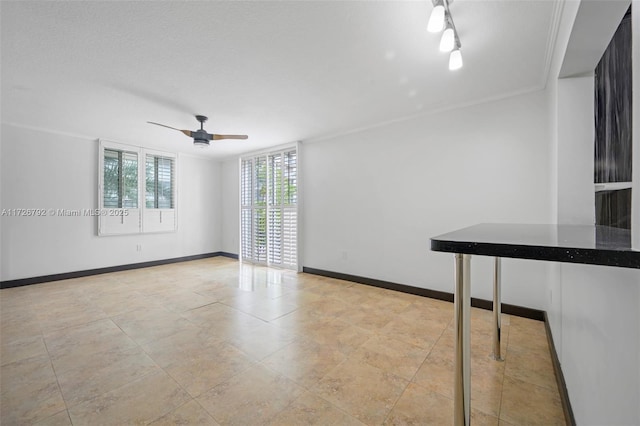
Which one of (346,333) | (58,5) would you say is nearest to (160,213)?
(58,5)

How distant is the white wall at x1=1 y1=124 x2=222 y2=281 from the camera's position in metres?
3.92

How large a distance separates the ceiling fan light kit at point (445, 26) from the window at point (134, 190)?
5534 millimetres

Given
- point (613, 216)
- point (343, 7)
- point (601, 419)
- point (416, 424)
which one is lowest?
point (416, 424)

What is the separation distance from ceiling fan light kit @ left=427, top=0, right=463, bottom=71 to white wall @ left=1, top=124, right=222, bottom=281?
18.4 ft

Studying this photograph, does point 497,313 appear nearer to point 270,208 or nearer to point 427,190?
point 427,190

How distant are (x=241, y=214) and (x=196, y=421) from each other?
504cm

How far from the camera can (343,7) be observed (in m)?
1.66

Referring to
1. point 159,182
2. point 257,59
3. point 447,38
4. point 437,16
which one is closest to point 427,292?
point 447,38

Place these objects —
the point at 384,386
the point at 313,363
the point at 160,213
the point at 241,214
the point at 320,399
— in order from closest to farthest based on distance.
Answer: the point at 320,399, the point at 384,386, the point at 313,363, the point at 160,213, the point at 241,214

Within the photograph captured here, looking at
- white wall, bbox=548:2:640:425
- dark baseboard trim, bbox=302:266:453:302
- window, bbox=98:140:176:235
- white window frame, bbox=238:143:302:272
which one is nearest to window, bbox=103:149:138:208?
window, bbox=98:140:176:235

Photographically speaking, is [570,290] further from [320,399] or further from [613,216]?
[320,399]

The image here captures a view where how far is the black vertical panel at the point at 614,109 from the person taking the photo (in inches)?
47.4

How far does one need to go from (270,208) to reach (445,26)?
429 cm

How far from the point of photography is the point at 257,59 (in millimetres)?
2240
